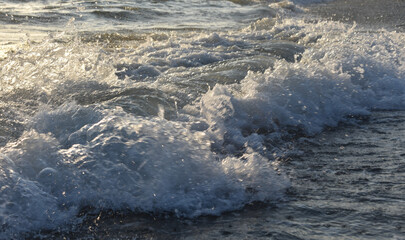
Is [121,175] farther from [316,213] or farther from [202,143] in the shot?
[316,213]

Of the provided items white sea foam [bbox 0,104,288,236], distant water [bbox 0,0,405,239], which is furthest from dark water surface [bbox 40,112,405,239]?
white sea foam [bbox 0,104,288,236]

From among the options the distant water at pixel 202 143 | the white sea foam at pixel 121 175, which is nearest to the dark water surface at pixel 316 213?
the distant water at pixel 202 143

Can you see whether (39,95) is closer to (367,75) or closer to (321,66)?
(321,66)

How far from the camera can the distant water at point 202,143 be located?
3.16 m

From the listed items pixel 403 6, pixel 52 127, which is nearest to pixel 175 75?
pixel 52 127

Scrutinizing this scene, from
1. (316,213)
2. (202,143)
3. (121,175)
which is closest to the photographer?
(316,213)

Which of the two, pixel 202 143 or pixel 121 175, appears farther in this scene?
pixel 202 143

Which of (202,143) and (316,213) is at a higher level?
(202,143)

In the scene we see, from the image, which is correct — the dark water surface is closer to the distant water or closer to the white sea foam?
the distant water

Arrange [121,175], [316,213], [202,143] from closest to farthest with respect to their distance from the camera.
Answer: [316,213] → [121,175] → [202,143]

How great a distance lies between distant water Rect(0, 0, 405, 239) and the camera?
316 centimetres

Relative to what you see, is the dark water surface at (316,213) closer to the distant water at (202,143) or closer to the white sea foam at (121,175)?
the distant water at (202,143)

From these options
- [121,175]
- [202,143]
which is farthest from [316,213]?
[121,175]

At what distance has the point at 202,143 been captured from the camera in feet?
13.1
